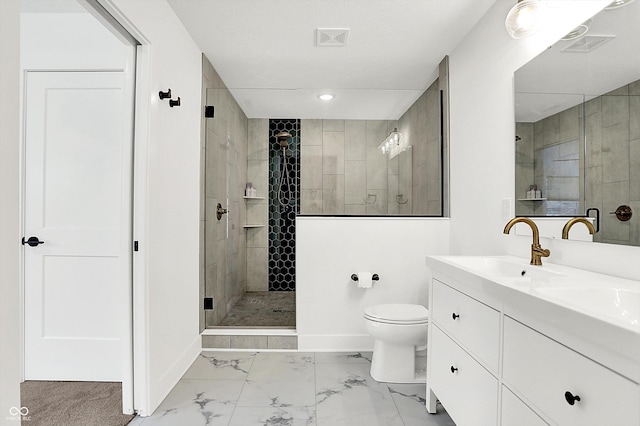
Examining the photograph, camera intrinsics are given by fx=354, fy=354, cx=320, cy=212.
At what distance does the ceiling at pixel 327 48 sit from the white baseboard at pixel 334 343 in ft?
5.88

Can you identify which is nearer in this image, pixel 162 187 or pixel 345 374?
pixel 162 187

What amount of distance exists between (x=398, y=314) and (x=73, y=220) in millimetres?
2147

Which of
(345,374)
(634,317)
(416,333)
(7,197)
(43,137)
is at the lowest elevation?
(345,374)

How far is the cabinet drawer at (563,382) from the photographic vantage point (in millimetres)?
758

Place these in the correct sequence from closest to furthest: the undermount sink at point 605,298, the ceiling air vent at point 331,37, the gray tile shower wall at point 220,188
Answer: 1. the undermount sink at point 605,298
2. the ceiling air vent at point 331,37
3. the gray tile shower wall at point 220,188

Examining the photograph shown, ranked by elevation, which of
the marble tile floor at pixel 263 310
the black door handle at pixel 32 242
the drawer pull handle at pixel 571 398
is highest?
the black door handle at pixel 32 242

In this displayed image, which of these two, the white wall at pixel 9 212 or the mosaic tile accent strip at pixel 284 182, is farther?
the mosaic tile accent strip at pixel 284 182

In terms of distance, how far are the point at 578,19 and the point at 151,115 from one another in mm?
2109

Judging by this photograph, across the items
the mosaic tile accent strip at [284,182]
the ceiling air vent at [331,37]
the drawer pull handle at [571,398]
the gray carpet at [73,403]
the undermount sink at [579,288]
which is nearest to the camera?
the drawer pull handle at [571,398]

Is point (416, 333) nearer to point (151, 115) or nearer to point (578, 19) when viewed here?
point (578, 19)

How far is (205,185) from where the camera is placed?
2.87 metres

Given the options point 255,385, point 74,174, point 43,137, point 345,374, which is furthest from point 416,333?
point 43,137

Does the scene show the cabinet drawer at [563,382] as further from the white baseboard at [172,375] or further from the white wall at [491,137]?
the white baseboard at [172,375]

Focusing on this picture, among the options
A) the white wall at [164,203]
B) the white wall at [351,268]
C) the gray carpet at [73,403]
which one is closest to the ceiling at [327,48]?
the white wall at [164,203]
